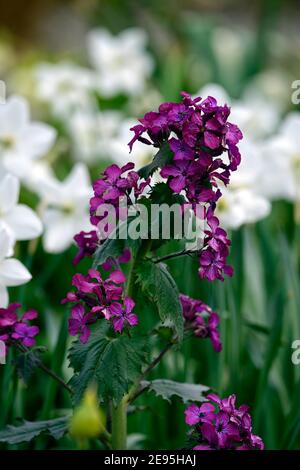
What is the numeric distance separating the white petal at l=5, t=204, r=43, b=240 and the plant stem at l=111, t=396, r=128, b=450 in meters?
0.40

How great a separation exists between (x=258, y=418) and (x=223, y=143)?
563 millimetres

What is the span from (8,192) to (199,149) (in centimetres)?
44

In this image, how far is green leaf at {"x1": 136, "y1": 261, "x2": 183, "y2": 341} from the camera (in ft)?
2.78

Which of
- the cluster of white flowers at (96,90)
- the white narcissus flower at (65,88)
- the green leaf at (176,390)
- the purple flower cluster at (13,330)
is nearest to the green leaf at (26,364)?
the purple flower cluster at (13,330)

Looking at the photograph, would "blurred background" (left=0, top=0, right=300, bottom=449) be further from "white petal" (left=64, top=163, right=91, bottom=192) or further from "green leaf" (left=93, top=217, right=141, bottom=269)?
"green leaf" (left=93, top=217, right=141, bottom=269)

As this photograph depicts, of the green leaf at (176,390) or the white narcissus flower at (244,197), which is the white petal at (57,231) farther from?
the green leaf at (176,390)

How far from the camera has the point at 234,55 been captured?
3.36m

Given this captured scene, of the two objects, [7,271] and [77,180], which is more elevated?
[77,180]

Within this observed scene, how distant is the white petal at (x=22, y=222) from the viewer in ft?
4.09

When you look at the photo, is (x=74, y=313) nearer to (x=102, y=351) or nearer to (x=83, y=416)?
(x=102, y=351)

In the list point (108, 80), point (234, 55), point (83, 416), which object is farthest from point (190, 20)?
point (83, 416)

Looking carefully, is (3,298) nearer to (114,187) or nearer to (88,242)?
(88,242)

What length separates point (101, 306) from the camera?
854 millimetres

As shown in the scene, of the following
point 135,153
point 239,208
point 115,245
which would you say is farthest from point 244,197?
point 115,245
